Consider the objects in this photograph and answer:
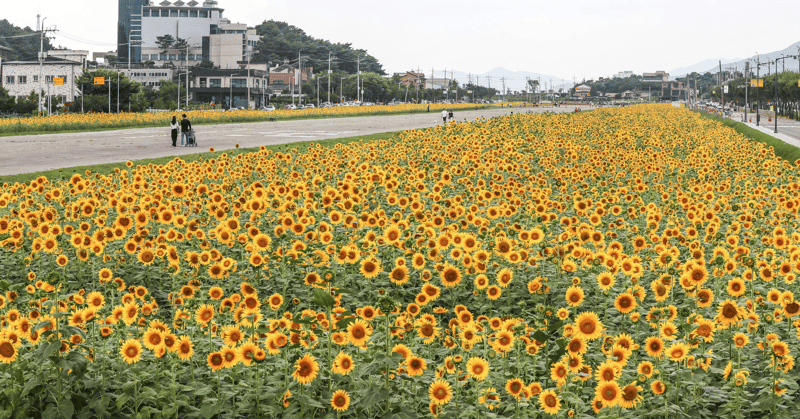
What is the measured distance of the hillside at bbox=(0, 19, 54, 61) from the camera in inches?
4924

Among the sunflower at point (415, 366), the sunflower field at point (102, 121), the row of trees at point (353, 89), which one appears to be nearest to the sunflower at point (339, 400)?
the sunflower at point (415, 366)

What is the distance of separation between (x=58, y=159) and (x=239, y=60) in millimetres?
143605

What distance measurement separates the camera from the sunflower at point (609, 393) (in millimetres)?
3576

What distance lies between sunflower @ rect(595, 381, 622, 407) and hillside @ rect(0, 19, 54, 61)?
12271 centimetres

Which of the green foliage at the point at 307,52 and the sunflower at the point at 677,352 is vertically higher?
the green foliage at the point at 307,52

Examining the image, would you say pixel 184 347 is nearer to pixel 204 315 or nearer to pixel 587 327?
pixel 204 315

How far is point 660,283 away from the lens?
5.12 meters

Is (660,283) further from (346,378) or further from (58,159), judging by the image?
(58,159)

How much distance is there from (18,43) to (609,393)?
152735 millimetres

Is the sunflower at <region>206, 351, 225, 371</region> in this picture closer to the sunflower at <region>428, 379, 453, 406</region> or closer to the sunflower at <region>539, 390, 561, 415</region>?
the sunflower at <region>428, 379, 453, 406</region>

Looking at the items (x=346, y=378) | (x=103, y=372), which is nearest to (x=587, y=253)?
(x=346, y=378)

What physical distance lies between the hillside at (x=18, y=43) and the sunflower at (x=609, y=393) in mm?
122713

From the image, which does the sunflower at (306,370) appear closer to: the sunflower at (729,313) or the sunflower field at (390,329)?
the sunflower field at (390,329)

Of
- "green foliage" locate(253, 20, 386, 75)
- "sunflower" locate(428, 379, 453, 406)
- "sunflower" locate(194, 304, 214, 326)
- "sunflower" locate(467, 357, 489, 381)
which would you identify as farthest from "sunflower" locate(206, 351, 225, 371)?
"green foliage" locate(253, 20, 386, 75)
